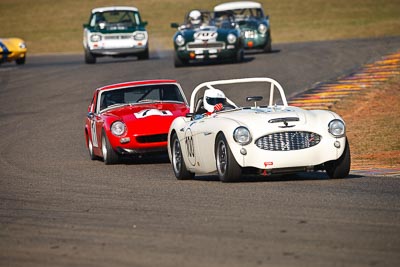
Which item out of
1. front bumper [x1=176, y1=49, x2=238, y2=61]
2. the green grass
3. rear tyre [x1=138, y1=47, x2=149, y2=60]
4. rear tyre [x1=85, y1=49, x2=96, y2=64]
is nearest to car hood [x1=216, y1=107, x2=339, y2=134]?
front bumper [x1=176, y1=49, x2=238, y2=61]

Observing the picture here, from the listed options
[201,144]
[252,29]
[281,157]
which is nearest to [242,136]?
[281,157]

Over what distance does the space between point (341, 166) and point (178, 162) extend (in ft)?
7.07

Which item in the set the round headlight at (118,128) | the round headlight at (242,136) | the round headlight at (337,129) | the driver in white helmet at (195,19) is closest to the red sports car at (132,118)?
the round headlight at (118,128)

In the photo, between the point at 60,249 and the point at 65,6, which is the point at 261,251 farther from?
the point at 65,6

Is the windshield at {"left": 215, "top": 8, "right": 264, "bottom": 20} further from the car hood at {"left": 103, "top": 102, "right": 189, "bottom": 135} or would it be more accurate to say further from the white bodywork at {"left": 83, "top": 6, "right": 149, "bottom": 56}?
the car hood at {"left": 103, "top": 102, "right": 189, "bottom": 135}

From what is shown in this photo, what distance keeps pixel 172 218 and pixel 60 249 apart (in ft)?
4.77

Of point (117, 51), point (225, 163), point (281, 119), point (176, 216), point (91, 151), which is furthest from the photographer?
point (117, 51)

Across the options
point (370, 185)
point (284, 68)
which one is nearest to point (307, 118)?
point (370, 185)

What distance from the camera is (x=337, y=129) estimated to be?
10.9 m

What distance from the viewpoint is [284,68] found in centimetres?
2847

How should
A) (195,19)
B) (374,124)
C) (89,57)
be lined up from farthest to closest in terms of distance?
(89,57) < (195,19) < (374,124)

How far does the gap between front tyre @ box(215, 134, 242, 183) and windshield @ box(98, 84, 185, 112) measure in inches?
175

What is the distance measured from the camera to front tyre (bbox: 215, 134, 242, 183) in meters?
10.8

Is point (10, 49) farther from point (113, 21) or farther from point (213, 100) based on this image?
point (213, 100)
